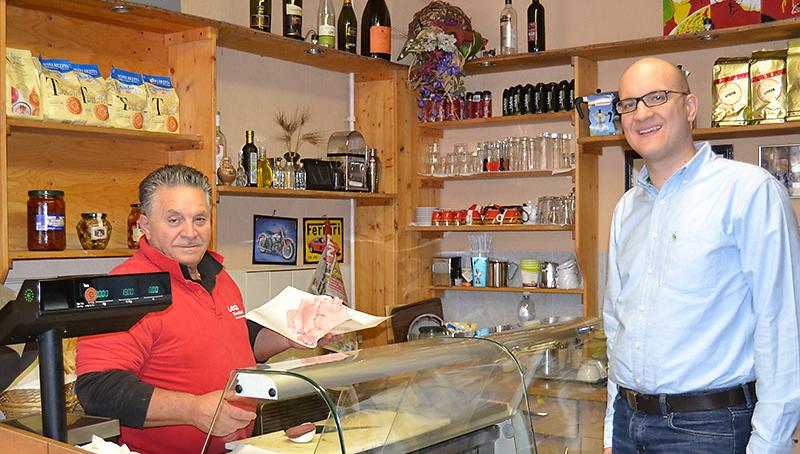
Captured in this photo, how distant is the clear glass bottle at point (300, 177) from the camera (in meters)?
4.70

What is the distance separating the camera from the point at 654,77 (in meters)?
2.21

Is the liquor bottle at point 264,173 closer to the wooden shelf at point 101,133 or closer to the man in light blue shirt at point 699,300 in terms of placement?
the wooden shelf at point 101,133

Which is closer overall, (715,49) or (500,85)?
(715,49)

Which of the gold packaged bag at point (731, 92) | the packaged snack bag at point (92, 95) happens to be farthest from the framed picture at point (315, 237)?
the gold packaged bag at point (731, 92)

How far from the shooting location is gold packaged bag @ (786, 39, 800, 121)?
427 centimetres

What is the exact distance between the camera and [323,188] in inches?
191

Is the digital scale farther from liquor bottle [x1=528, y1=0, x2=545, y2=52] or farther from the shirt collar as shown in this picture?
liquor bottle [x1=528, y1=0, x2=545, y2=52]

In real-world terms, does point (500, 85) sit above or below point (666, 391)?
above

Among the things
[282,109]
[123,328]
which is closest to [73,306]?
[123,328]

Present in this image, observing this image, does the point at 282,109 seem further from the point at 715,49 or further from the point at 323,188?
the point at 715,49

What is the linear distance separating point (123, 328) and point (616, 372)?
129cm

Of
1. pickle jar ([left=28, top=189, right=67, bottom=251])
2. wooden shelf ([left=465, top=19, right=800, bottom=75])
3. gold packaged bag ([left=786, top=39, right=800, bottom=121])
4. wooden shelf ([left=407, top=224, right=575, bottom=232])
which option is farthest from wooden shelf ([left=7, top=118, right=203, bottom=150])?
gold packaged bag ([left=786, top=39, right=800, bottom=121])

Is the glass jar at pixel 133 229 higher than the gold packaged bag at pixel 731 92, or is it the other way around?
the gold packaged bag at pixel 731 92

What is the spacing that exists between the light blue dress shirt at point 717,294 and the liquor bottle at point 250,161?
2555 mm
